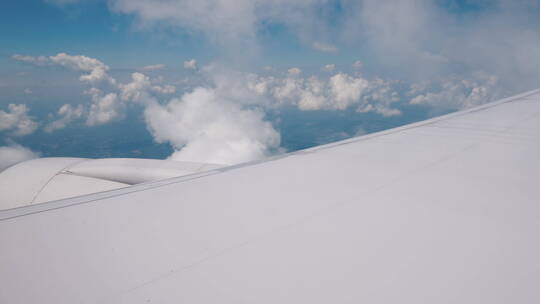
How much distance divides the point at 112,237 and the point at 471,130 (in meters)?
4.87

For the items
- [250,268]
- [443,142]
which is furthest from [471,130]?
[250,268]

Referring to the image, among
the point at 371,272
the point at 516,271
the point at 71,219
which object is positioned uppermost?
the point at 71,219

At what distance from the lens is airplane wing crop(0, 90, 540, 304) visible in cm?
113

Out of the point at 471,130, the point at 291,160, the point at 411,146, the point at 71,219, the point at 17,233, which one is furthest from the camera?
the point at 471,130

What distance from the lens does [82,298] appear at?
1.05 meters

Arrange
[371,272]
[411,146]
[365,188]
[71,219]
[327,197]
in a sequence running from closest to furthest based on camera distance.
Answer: [371,272] → [71,219] → [327,197] → [365,188] → [411,146]

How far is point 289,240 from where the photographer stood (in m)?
1.51

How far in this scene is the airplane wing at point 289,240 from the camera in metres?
1.13

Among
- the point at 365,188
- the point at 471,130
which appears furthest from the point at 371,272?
the point at 471,130

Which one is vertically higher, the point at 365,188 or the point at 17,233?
the point at 17,233

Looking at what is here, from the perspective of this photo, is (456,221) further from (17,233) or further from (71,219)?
(17,233)

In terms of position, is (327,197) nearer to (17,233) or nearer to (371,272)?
(371,272)

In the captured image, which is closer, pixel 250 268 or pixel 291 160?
pixel 250 268

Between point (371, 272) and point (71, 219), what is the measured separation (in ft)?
5.61
